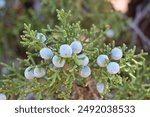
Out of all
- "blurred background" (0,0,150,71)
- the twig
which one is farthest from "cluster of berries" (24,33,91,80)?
the twig

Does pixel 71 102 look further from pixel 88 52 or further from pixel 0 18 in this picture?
pixel 0 18

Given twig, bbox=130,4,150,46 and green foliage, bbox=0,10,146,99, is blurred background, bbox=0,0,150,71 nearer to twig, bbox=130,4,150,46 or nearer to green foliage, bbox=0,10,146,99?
twig, bbox=130,4,150,46

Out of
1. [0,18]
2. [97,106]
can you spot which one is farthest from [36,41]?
[0,18]

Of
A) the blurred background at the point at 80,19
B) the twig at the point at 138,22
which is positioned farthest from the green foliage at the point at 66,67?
the twig at the point at 138,22

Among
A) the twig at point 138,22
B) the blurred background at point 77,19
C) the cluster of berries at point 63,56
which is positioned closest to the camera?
the cluster of berries at point 63,56

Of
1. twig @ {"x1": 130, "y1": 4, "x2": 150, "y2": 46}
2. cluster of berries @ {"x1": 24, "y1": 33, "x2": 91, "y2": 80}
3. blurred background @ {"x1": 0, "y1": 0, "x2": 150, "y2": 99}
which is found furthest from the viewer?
twig @ {"x1": 130, "y1": 4, "x2": 150, "y2": 46}

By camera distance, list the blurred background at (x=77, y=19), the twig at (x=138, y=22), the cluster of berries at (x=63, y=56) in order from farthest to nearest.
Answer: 1. the twig at (x=138, y=22)
2. the blurred background at (x=77, y=19)
3. the cluster of berries at (x=63, y=56)

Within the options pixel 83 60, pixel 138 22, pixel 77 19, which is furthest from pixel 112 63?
pixel 138 22

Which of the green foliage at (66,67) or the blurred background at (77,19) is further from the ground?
the blurred background at (77,19)

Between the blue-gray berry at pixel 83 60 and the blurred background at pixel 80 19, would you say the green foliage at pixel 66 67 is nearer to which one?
the blue-gray berry at pixel 83 60

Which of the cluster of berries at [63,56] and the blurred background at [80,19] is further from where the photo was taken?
the blurred background at [80,19]
